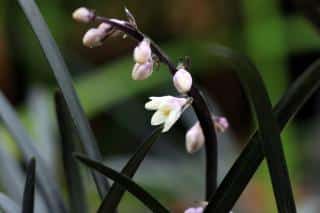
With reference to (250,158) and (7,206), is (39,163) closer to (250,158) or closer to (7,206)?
(7,206)

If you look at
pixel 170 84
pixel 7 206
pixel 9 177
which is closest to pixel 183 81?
pixel 7 206

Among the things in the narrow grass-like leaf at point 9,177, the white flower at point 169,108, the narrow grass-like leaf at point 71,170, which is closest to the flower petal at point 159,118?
the white flower at point 169,108

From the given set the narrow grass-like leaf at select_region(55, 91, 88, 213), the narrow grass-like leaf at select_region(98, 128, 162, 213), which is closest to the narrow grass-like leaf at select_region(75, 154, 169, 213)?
the narrow grass-like leaf at select_region(98, 128, 162, 213)

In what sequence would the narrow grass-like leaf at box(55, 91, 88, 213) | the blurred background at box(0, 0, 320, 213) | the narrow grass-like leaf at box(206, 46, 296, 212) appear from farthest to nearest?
the blurred background at box(0, 0, 320, 213), the narrow grass-like leaf at box(55, 91, 88, 213), the narrow grass-like leaf at box(206, 46, 296, 212)

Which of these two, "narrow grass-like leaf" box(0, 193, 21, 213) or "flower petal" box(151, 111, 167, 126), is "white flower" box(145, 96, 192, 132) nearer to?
"flower petal" box(151, 111, 167, 126)

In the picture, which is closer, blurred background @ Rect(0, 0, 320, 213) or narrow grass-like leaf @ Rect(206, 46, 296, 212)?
narrow grass-like leaf @ Rect(206, 46, 296, 212)

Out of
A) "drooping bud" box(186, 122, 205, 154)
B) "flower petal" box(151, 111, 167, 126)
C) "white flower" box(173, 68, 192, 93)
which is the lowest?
"drooping bud" box(186, 122, 205, 154)

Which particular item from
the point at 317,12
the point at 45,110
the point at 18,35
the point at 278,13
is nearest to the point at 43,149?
the point at 45,110

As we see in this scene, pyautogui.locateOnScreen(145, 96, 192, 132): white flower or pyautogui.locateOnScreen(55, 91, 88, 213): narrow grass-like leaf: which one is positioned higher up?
pyautogui.locateOnScreen(145, 96, 192, 132): white flower
